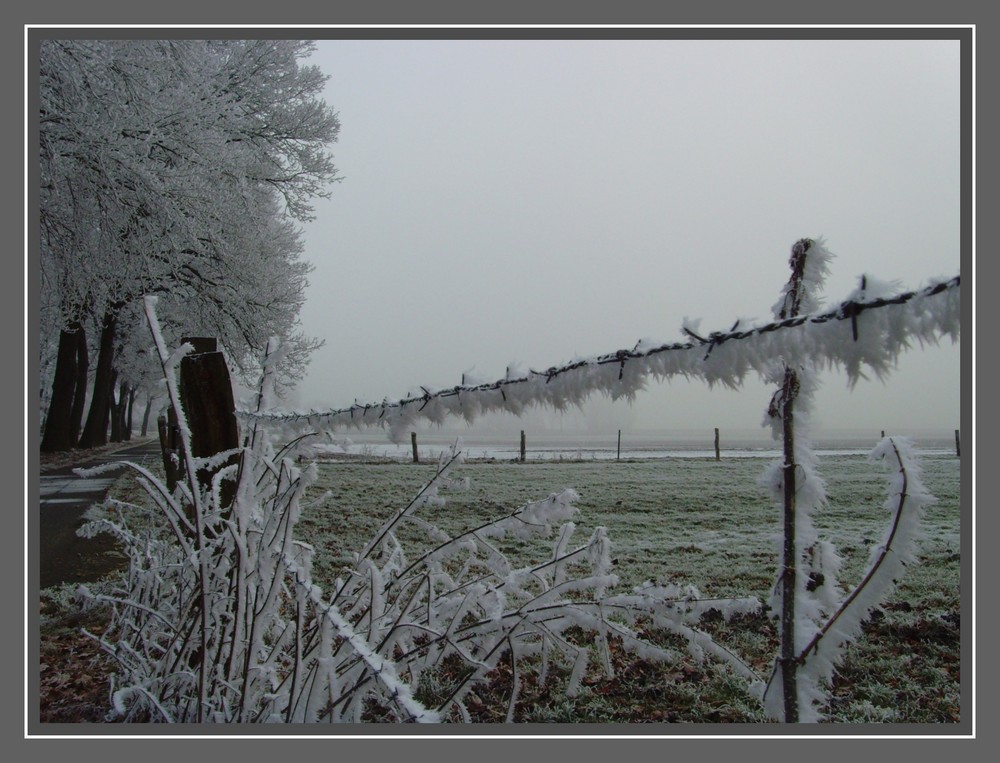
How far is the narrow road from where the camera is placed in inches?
109

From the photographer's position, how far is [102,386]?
5.82 m

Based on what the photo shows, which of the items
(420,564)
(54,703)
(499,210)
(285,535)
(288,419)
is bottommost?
(54,703)

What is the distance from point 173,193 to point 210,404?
8.80 feet

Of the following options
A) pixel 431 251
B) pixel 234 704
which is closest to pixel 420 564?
pixel 234 704

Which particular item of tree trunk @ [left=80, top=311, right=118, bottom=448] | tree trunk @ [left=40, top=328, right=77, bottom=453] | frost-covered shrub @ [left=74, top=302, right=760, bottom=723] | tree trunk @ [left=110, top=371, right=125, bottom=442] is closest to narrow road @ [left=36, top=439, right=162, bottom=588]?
tree trunk @ [left=40, top=328, right=77, bottom=453]

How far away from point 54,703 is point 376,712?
0.92 meters

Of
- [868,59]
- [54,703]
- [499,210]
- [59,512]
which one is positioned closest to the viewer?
[54,703]

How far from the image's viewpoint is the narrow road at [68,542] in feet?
9.10

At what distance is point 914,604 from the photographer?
2.25m

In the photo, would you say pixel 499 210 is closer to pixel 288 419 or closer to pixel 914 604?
pixel 288 419

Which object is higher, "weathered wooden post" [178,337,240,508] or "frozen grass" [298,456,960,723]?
"weathered wooden post" [178,337,240,508]

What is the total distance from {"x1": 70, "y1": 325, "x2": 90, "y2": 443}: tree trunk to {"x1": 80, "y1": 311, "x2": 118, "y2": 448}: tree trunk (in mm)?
91

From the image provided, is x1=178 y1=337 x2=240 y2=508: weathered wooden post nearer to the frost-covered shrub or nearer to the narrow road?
the frost-covered shrub

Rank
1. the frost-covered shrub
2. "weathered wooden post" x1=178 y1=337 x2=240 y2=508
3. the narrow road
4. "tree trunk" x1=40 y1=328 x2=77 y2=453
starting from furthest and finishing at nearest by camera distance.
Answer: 1. "tree trunk" x1=40 y1=328 x2=77 y2=453
2. the narrow road
3. "weathered wooden post" x1=178 y1=337 x2=240 y2=508
4. the frost-covered shrub
